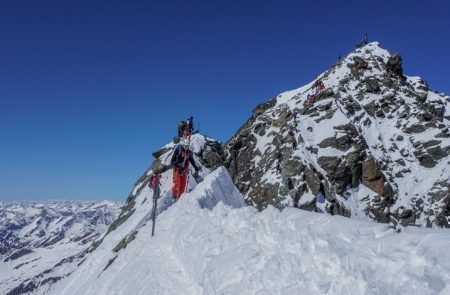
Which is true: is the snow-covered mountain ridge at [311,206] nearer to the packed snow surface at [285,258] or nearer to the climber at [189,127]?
the packed snow surface at [285,258]

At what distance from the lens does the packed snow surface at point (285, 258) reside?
5.01 metres

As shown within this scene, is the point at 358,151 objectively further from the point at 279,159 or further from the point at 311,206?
Answer: the point at 311,206

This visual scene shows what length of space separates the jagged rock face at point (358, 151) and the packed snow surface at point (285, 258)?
3591cm

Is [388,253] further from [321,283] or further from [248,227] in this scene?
[248,227]

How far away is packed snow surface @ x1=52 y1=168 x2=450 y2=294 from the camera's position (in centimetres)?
501

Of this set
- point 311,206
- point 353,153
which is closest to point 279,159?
point 311,206

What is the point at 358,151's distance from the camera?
5991cm

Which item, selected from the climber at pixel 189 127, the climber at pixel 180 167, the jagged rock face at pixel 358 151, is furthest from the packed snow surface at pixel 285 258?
the jagged rock face at pixel 358 151

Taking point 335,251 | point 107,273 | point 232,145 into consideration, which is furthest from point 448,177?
point 335,251

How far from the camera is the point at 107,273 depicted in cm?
1564

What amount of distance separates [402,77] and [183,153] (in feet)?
229

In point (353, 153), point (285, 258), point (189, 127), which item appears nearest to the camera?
point (285, 258)

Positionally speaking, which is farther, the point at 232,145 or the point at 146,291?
the point at 232,145

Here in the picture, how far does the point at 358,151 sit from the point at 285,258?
56440 mm
